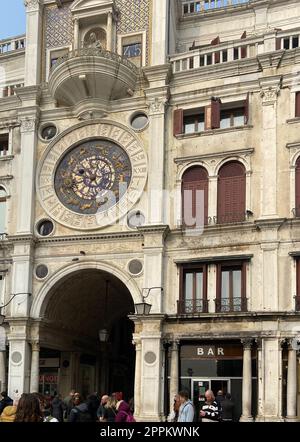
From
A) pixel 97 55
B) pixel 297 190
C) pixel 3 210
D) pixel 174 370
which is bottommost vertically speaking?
pixel 174 370

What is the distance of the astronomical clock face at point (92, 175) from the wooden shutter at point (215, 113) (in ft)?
11.7

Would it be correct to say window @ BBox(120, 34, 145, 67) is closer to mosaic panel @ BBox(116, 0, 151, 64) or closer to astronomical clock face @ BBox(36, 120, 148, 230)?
mosaic panel @ BBox(116, 0, 151, 64)

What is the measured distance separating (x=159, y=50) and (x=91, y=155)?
19.4ft

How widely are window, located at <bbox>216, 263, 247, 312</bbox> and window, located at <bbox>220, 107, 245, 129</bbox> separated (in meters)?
6.43

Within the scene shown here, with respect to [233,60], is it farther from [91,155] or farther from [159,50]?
[91,155]

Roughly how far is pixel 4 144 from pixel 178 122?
391 inches

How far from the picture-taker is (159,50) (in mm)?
31953

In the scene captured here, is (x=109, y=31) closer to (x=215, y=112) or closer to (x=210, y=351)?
(x=215, y=112)

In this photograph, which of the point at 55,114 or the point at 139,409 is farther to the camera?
the point at 55,114

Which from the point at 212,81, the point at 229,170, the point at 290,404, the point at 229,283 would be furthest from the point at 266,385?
the point at 212,81

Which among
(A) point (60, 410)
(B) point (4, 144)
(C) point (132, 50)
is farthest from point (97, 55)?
(A) point (60, 410)

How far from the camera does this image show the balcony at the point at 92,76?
31.3m

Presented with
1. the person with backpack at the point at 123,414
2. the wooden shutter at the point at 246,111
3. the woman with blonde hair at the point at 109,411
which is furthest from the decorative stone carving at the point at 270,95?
the person with backpack at the point at 123,414

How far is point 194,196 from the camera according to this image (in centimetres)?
2998
